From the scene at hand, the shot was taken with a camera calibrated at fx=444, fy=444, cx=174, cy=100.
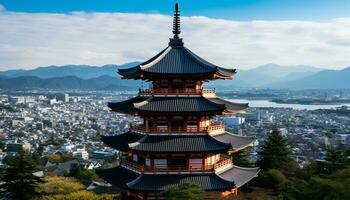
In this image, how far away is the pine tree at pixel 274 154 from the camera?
38.5 metres

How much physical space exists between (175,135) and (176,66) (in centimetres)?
390

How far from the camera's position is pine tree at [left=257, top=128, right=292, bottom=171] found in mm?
38531

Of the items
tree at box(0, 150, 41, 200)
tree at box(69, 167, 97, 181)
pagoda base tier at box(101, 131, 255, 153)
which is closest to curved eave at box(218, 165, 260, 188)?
pagoda base tier at box(101, 131, 255, 153)

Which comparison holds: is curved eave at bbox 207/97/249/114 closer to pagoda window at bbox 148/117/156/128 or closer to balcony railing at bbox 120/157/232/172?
balcony railing at bbox 120/157/232/172

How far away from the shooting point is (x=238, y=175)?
2633 centimetres

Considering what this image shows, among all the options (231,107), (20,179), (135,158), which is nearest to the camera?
(135,158)

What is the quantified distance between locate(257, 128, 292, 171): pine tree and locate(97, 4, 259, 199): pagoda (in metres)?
12.6

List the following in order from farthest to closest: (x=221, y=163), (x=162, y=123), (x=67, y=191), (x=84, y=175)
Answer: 1. (x=84, y=175)
2. (x=67, y=191)
3. (x=221, y=163)
4. (x=162, y=123)

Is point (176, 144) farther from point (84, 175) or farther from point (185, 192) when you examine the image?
point (84, 175)

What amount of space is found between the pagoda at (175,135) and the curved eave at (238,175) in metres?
0.07

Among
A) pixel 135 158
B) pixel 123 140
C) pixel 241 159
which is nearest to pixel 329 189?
pixel 135 158

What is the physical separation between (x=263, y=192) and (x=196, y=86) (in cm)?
1056

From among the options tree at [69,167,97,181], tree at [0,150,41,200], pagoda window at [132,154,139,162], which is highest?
pagoda window at [132,154,139,162]

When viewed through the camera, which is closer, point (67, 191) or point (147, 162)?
point (147, 162)
